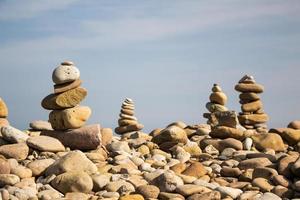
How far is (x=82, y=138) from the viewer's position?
531 inches

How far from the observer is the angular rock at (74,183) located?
32.7 feet

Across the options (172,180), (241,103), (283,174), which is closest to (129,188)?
(172,180)

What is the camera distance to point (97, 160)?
40.9 feet

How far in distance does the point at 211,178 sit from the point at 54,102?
4981mm

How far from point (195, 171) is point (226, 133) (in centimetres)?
504

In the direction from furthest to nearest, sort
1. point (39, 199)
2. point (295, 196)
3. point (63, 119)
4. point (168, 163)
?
point (63, 119)
point (168, 163)
point (295, 196)
point (39, 199)

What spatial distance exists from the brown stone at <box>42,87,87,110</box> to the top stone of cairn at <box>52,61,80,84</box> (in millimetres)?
325

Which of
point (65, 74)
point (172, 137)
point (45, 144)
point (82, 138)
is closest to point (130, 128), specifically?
point (172, 137)

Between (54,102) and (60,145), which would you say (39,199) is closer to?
(60,145)

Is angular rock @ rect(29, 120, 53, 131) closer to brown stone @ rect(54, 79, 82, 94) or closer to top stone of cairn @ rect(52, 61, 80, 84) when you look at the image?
brown stone @ rect(54, 79, 82, 94)

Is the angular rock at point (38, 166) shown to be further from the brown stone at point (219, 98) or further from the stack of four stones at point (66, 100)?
the brown stone at point (219, 98)

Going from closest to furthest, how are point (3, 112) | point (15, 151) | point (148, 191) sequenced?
point (148, 191) → point (15, 151) → point (3, 112)

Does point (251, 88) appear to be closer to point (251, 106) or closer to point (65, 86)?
point (251, 106)

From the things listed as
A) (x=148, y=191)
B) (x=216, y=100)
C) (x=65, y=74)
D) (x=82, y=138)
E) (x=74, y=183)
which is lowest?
(x=148, y=191)
